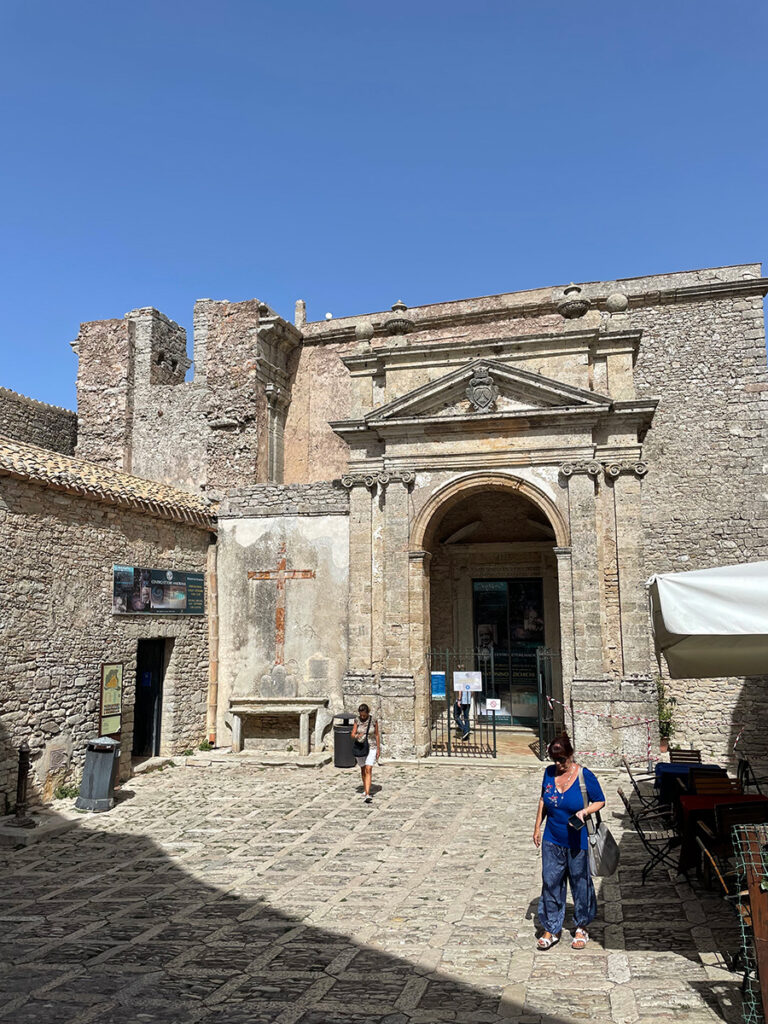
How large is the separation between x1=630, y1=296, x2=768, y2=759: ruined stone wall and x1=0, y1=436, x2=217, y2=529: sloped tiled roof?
10.1 metres

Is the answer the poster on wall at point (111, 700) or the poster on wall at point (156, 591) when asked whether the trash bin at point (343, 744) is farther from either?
the poster on wall at point (156, 591)

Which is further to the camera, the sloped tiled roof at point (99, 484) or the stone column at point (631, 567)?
the stone column at point (631, 567)

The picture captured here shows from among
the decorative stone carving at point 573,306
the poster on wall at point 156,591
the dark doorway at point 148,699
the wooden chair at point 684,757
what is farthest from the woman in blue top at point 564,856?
the decorative stone carving at point 573,306

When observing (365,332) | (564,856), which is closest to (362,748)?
(564,856)

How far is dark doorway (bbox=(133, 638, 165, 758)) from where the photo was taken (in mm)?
13766

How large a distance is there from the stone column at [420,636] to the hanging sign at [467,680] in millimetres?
620

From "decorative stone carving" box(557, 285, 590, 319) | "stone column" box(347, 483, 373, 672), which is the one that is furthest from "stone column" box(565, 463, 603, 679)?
"stone column" box(347, 483, 373, 672)

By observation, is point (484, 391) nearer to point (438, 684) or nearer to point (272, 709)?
point (438, 684)

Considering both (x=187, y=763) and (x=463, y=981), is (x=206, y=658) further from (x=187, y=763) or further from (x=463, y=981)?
(x=463, y=981)

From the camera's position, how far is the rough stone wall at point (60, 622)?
10.3m

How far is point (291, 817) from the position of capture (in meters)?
9.89

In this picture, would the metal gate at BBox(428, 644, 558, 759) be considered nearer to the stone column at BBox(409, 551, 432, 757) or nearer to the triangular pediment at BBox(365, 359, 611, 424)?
the stone column at BBox(409, 551, 432, 757)

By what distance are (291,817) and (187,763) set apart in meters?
4.33

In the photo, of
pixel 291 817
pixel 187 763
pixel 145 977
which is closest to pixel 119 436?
pixel 187 763
